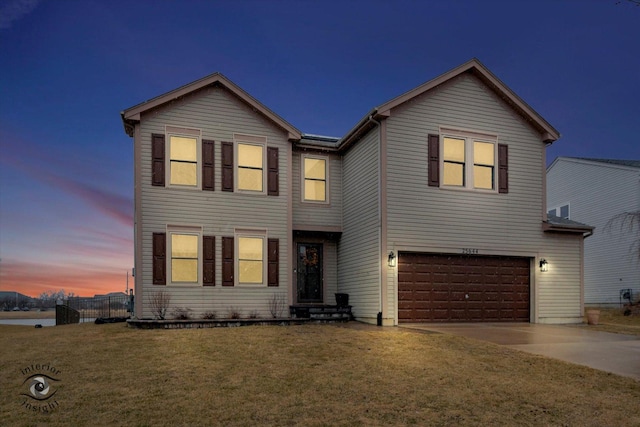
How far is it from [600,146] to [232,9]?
313 ft

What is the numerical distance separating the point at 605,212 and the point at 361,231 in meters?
18.6

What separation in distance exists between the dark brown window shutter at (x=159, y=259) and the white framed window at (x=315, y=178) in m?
5.29

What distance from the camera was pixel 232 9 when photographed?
72.3ft

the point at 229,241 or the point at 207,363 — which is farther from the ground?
the point at 229,241

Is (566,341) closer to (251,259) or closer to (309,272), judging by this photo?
(309,272)

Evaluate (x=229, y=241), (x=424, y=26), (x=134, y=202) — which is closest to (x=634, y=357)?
(x=229, y=241)

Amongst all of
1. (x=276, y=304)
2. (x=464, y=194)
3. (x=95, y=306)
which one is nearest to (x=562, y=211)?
(x=464, y=194)

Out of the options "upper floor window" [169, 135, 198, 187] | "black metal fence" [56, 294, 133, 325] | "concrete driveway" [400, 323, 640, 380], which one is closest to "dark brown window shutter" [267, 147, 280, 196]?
"upper floor window" [169, 135, 198, 187]

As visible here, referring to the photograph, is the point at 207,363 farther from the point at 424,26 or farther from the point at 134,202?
the point at 424,26

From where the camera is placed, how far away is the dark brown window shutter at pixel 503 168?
16000mm

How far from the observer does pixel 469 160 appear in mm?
15789

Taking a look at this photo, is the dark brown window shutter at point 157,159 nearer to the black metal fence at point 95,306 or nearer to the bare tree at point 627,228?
the black metal fence at point 95,306

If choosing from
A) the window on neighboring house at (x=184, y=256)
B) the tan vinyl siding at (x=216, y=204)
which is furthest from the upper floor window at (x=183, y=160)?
the window on neighboring house at (x=184, y=256)

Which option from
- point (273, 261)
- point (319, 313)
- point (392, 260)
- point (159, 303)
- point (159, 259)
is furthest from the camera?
Result: point (273, 261)
